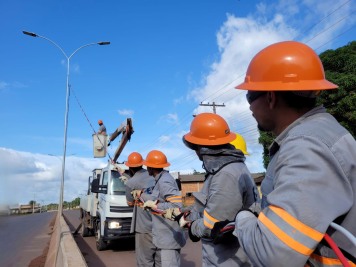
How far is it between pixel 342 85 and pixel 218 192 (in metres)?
Result: 15.4

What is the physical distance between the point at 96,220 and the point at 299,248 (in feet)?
37.3

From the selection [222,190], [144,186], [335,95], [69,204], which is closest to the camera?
[222,190]

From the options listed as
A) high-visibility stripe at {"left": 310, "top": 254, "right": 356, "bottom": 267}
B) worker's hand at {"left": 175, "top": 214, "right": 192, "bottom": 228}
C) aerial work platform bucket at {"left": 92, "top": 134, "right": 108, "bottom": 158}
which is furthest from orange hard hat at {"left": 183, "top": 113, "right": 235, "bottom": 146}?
aerial work platform bucket at {"left": 92, "top": 134, "right": 108, "bottom": 158}

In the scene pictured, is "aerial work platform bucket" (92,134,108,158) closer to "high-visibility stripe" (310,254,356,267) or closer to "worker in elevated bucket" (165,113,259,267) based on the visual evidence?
"worker in elevated bucket" (165,113,259,267)

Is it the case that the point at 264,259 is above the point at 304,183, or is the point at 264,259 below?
below

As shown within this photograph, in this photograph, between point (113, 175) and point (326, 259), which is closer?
point (326, 259)

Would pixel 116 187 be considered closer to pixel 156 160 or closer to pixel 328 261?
pixel 156 160

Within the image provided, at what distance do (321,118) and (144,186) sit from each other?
199 inches

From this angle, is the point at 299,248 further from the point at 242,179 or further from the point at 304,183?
the point at 242,179

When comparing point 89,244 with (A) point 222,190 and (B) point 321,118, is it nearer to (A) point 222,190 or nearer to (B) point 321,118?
(A) point 222,190

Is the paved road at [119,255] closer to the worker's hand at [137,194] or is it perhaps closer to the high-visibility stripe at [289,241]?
the worker's hand at [137,194]

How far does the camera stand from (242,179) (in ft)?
9.02

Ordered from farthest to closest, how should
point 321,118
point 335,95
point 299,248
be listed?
point 335,95 → point 321,118 → point 299,248

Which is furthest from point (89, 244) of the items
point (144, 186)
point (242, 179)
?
point (242, 179)
